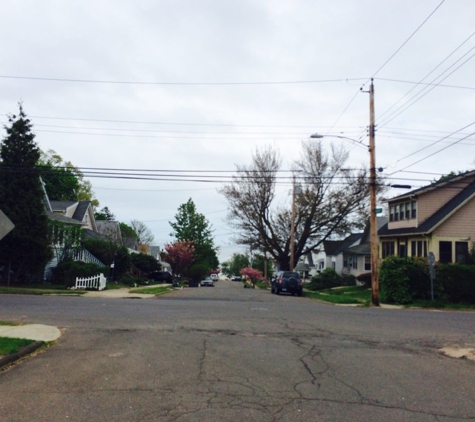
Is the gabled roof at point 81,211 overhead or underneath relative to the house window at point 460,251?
overhead

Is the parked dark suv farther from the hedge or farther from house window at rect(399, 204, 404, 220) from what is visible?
the hedge

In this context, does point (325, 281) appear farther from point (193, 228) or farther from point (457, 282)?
point (193, 228)

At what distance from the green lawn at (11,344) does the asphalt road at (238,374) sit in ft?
1.22

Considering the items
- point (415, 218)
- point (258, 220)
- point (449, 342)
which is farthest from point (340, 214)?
point (449, 342)

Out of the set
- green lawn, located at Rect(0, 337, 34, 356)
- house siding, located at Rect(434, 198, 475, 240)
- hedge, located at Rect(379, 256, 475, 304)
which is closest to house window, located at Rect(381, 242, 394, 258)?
house siding, located at Rect(434, 198, 475, 240)

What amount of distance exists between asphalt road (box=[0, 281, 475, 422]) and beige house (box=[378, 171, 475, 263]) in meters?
19.5

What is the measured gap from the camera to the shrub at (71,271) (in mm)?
34125

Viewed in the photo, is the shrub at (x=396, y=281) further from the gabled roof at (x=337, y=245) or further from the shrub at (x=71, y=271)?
the gabled roof at (x=337, y=245)

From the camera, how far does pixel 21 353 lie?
10.3 metres

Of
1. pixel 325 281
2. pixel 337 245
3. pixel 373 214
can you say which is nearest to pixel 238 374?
pixel 373 214

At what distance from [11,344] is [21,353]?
1.43 feet

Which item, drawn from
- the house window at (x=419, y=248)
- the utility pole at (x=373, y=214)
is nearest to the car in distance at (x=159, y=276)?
the house window at (x=419, y=248)

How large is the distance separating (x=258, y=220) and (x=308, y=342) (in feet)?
130

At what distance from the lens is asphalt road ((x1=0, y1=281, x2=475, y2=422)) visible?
22.8 ft
